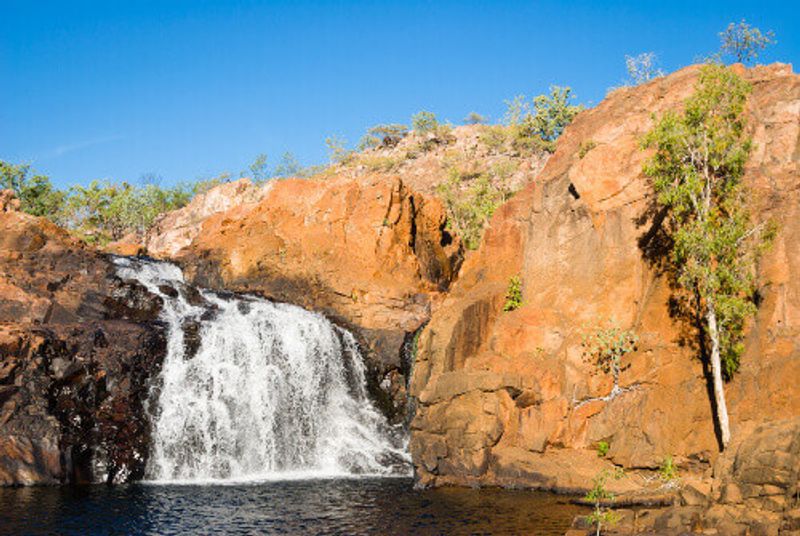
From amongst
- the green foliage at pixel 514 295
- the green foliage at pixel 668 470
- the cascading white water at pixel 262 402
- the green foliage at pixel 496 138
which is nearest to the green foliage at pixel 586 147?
the green foliage at pixel 514 295

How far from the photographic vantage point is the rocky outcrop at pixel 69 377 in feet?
108

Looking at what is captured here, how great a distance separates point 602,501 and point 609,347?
705 centimetres

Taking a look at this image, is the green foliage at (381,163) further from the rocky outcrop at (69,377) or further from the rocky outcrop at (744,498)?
the rocky outcrop at (744,498)

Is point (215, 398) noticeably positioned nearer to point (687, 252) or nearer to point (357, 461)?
point (357, 461)

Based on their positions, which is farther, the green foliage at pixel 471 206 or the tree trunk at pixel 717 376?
the green foliage at pixel 471 206

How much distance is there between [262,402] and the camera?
3838cm

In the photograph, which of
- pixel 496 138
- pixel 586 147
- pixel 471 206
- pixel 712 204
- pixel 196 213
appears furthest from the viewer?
pixel 496 138

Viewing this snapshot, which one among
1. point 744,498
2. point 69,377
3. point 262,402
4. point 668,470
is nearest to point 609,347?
point 668,470

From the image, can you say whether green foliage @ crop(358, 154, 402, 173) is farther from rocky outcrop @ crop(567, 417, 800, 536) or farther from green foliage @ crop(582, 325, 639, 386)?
rocky outcrop @ crop(567, 417, 800, 536)

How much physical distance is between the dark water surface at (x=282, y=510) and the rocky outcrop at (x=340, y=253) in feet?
50.8

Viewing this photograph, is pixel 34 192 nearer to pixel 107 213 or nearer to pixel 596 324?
pixel 107 213

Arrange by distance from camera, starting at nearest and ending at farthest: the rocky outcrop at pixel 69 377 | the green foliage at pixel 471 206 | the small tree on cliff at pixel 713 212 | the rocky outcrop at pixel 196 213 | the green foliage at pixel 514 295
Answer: the small tree on cliff at pixel 713 212 < the rocky outcrop at pixel 69 377 < the green foliage at pixel 514 295 < the green foliage at pixel 471 206 < the rocky outcrop at pixel 196 213

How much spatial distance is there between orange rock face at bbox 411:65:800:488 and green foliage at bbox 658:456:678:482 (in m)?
0.42

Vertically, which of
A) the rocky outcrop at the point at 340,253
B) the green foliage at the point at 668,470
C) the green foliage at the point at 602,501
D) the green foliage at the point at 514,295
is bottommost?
the green foliage at the point at 602,501
